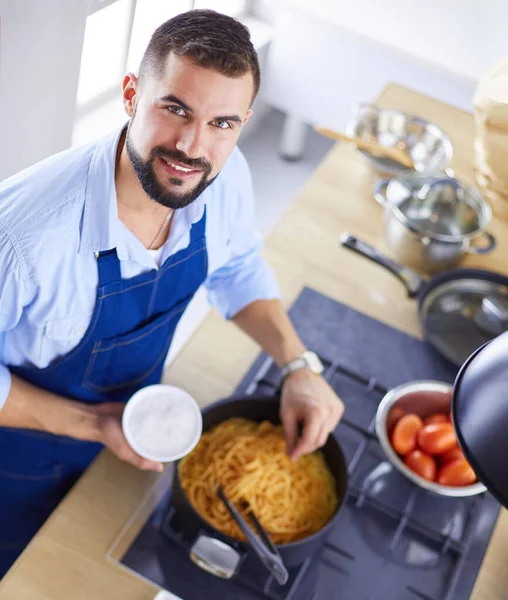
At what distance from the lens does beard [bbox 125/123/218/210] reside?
1066 mm

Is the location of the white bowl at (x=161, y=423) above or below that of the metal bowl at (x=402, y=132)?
above

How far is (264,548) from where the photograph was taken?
1.10m

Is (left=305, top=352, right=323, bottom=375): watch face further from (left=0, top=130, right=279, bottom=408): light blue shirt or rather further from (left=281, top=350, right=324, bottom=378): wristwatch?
(left=0, top=130, right=279, bottom=408): light blue shirt

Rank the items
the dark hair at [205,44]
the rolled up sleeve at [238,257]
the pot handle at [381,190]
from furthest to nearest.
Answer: the pot handle at [381,190] → the rolled up sleeve at [238,257] → the dark hair at [205,44]

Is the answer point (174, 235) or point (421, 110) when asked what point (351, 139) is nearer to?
point (421, 110)

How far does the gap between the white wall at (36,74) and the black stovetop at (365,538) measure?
0.62m

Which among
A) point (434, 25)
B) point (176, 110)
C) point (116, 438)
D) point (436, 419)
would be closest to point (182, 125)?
point (176, 110)

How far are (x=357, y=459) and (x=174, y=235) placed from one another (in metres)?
0.56

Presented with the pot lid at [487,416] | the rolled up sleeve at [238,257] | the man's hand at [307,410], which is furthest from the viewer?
the rolled up sleeve at [238,257]

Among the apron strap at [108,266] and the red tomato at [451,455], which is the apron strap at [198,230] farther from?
the red tomato at [451,455]

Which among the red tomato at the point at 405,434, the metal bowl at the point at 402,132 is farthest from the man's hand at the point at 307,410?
the metal bowl at the point at 402,132

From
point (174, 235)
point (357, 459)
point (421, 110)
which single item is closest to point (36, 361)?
point (174, 235)

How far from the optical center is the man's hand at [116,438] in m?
1.20

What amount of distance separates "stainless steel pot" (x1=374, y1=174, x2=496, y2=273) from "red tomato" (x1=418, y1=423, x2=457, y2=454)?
54 cm
